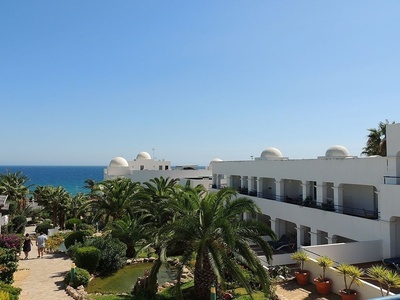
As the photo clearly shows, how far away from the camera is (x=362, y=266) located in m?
18.0

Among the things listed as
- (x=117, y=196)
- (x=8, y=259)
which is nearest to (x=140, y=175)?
(x=117, y=196)

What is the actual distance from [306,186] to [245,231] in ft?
42.5

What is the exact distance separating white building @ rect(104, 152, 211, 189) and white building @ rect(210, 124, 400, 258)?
47.5 ft

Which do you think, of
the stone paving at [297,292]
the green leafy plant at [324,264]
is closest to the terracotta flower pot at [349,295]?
the stone paving at [297,292]

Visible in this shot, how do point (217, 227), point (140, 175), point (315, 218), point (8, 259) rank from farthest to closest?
point (140, 175), point (315, 218), point (8, 259), point (217, 227)

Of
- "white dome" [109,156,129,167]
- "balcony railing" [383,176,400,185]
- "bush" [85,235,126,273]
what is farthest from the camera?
"white dome" [109,156,129,167]

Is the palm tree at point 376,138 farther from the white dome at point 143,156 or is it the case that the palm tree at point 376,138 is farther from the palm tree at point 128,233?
the white dome at point 143,156

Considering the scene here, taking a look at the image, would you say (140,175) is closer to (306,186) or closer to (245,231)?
(306,186)

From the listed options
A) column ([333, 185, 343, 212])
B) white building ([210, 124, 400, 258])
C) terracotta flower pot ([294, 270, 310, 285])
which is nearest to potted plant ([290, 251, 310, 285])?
terracotta flower pot ([294, 270, 310, 285])

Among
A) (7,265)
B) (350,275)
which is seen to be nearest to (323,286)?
(350,275)

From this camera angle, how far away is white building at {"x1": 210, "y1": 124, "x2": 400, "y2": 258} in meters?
18.7

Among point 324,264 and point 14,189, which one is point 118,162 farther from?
point 324,264

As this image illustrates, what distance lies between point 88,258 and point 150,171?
3316 centimetres

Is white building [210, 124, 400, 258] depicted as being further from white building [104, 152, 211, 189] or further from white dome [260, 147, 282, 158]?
Result: white building [104, 152, 211, 189]
